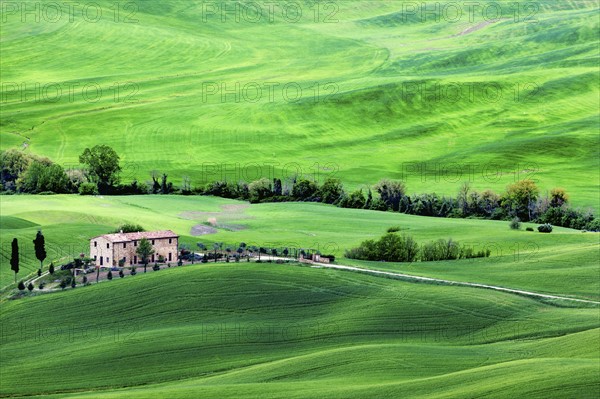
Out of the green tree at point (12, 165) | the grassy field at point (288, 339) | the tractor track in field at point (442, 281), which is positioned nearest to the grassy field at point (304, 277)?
the grassy field at point (288, 339)

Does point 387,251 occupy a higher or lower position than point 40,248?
lower

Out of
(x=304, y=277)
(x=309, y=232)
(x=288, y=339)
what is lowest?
(x=288, y=339)

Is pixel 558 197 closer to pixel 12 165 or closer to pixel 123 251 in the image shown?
pixel 123 251

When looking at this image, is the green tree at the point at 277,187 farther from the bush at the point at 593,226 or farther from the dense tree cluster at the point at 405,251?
the dense tree cluster at the point at 405,251

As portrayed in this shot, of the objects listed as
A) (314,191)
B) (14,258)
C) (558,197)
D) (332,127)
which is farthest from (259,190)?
(14,258)

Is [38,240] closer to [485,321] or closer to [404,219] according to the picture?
[485,321]

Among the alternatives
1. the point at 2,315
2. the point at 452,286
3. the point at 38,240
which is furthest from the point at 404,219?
the point at 2,315

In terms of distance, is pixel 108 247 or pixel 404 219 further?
pixel 404 219
